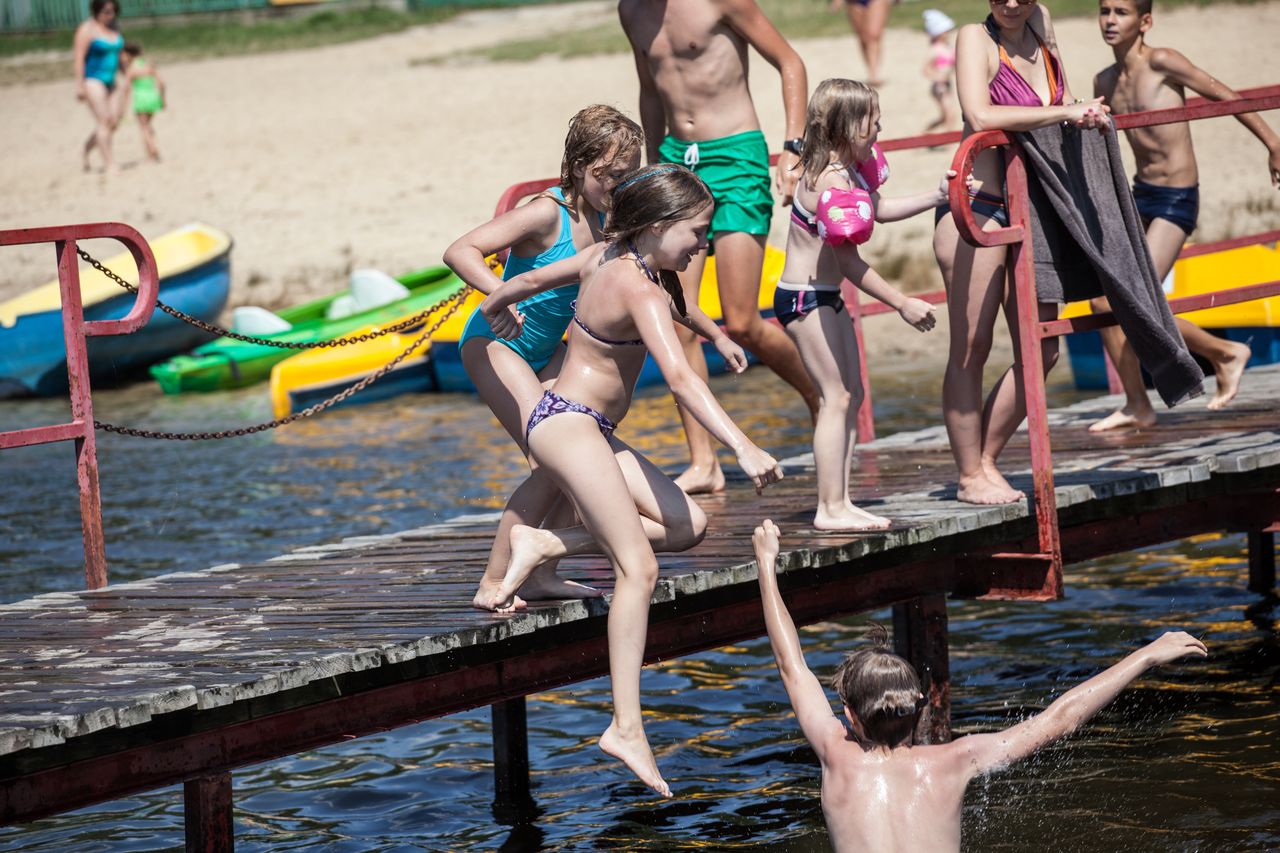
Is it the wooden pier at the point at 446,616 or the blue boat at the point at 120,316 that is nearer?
the wooden pier at the point at 446,616

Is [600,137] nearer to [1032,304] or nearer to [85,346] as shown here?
[1032,304]

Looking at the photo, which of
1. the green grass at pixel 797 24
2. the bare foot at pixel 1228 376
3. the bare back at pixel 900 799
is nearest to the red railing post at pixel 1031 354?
the bare back at pixel 900 799

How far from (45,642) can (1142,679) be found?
4934mm

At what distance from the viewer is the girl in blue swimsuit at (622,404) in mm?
5055

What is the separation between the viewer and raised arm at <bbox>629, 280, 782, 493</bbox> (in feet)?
15.5

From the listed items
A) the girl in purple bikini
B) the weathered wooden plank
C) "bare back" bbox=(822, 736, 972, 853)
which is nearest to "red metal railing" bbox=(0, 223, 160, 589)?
the weathered wooden plank

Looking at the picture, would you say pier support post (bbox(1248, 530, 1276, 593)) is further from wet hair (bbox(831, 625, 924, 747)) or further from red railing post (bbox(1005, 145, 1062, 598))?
wet hair (bbox(831, 625, 924, 747))

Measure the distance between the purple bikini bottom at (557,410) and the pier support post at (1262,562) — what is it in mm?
5178

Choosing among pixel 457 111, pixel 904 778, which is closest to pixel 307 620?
pixel 904 778

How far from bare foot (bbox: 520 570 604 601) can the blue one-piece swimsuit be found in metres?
0.85

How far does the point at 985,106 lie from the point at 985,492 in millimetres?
1445

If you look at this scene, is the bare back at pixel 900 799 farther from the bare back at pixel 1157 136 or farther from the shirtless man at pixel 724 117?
the bare back at pixel 1157 136

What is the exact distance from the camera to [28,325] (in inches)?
776

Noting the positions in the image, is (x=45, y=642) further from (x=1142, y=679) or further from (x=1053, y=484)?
(x=1142, y=679)
